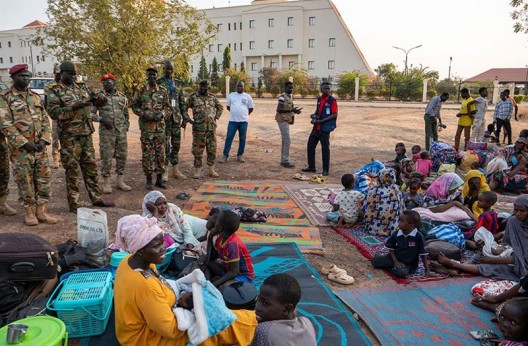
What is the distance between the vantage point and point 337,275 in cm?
402

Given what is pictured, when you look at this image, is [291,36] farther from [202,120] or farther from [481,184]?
[481,184]

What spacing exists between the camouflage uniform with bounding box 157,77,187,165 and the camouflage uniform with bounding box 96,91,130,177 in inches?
30.6

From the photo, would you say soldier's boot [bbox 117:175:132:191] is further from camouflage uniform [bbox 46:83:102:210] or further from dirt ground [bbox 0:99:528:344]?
camouflage uniform [bbox 46:83:102:210]

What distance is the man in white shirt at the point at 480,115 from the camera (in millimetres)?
11180

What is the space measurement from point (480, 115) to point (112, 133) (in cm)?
1003

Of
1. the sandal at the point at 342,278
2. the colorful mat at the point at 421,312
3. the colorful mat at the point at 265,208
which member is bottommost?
the colorful mat at the point at 421,312

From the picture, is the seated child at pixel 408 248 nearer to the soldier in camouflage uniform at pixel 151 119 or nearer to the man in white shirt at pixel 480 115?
the soldier in camouflage uniform at pixel 151 119

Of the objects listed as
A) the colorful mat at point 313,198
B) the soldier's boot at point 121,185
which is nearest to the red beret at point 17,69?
the soldier's boot at point 121,185

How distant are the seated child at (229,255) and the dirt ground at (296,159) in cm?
111

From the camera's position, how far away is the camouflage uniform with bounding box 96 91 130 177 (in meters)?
6.53

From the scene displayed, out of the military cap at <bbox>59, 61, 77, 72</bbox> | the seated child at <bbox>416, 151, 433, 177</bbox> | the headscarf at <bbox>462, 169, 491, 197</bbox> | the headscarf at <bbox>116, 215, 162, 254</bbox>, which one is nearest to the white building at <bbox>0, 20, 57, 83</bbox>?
the military cap at <bbox>59, 61, 77, 72</bbox>

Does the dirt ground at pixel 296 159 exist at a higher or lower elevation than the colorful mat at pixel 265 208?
higher

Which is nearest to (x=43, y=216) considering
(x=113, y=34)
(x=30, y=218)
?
(x=30, y=218)

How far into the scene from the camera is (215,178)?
7996 mm
